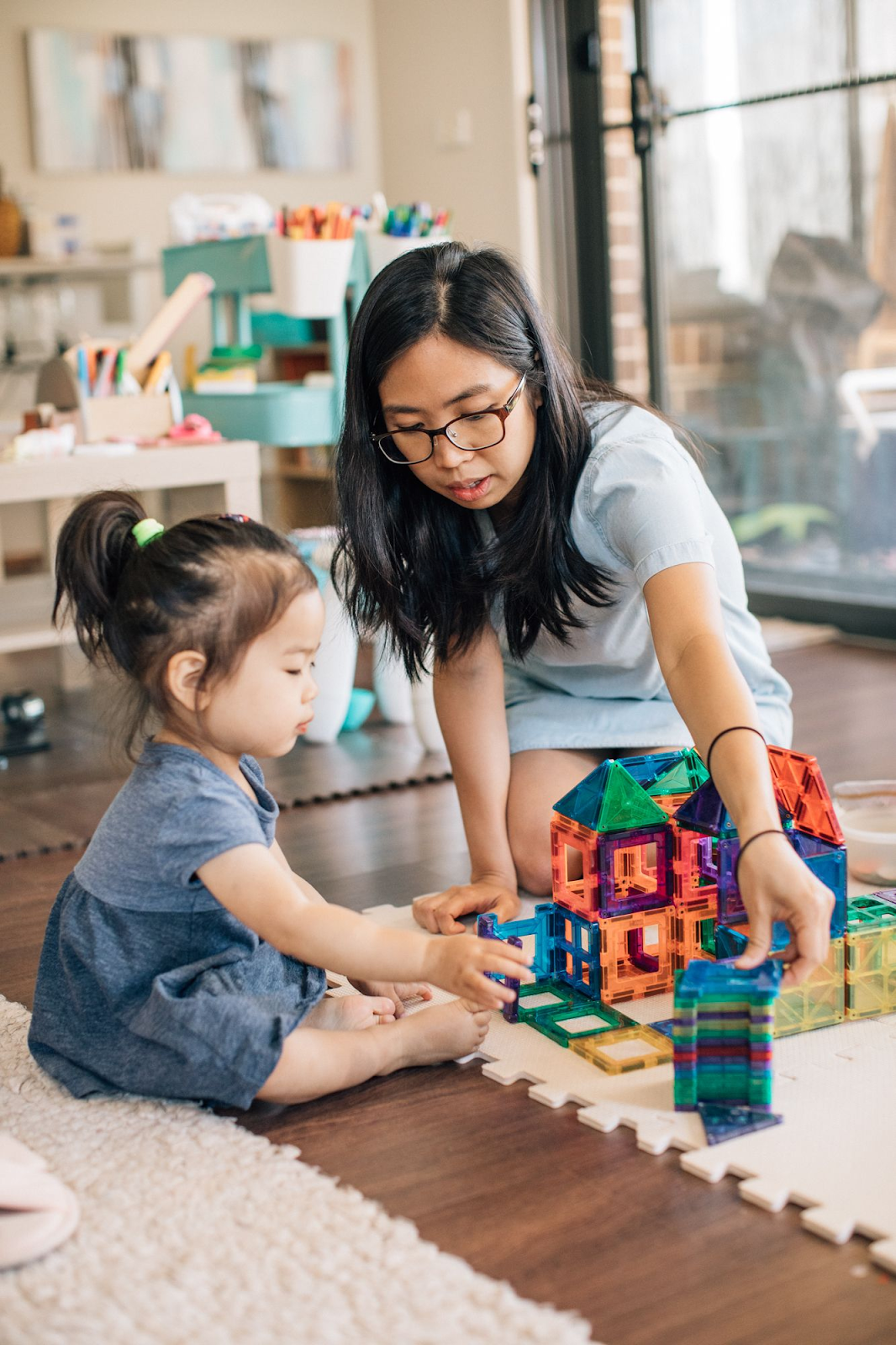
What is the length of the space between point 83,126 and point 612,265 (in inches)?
62.6

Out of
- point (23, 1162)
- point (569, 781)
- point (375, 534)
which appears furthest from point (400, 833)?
point (23, 1162)

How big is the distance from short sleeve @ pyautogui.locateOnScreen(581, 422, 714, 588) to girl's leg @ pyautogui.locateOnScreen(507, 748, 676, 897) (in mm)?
310

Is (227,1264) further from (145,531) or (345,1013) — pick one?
(145,531)

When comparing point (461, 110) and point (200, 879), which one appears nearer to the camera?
point (200, 879)

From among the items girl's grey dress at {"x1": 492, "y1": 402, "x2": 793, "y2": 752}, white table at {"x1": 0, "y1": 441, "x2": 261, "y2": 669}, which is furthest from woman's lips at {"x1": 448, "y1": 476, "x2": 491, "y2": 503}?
white table at {"x1": 0, "y1": 441, "x2": 261, "y2": 669}

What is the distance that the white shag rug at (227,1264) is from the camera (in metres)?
0.86

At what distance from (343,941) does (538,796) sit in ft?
1.99

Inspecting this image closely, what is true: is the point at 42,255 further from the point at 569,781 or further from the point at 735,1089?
the point at 735,1089

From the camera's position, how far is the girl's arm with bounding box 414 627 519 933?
1603mm

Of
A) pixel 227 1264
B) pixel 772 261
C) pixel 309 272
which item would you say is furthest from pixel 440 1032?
pixel 772 261

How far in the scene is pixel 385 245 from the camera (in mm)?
2479

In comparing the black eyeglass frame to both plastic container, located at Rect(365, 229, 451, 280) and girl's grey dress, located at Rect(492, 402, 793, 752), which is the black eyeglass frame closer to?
girl's grey dress, located at Rect(492, 402, 793, 752)

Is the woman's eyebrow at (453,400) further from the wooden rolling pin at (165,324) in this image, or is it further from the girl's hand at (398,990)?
the wooden rolling pin at (165,324)

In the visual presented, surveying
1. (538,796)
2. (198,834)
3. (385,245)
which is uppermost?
(385,245)
